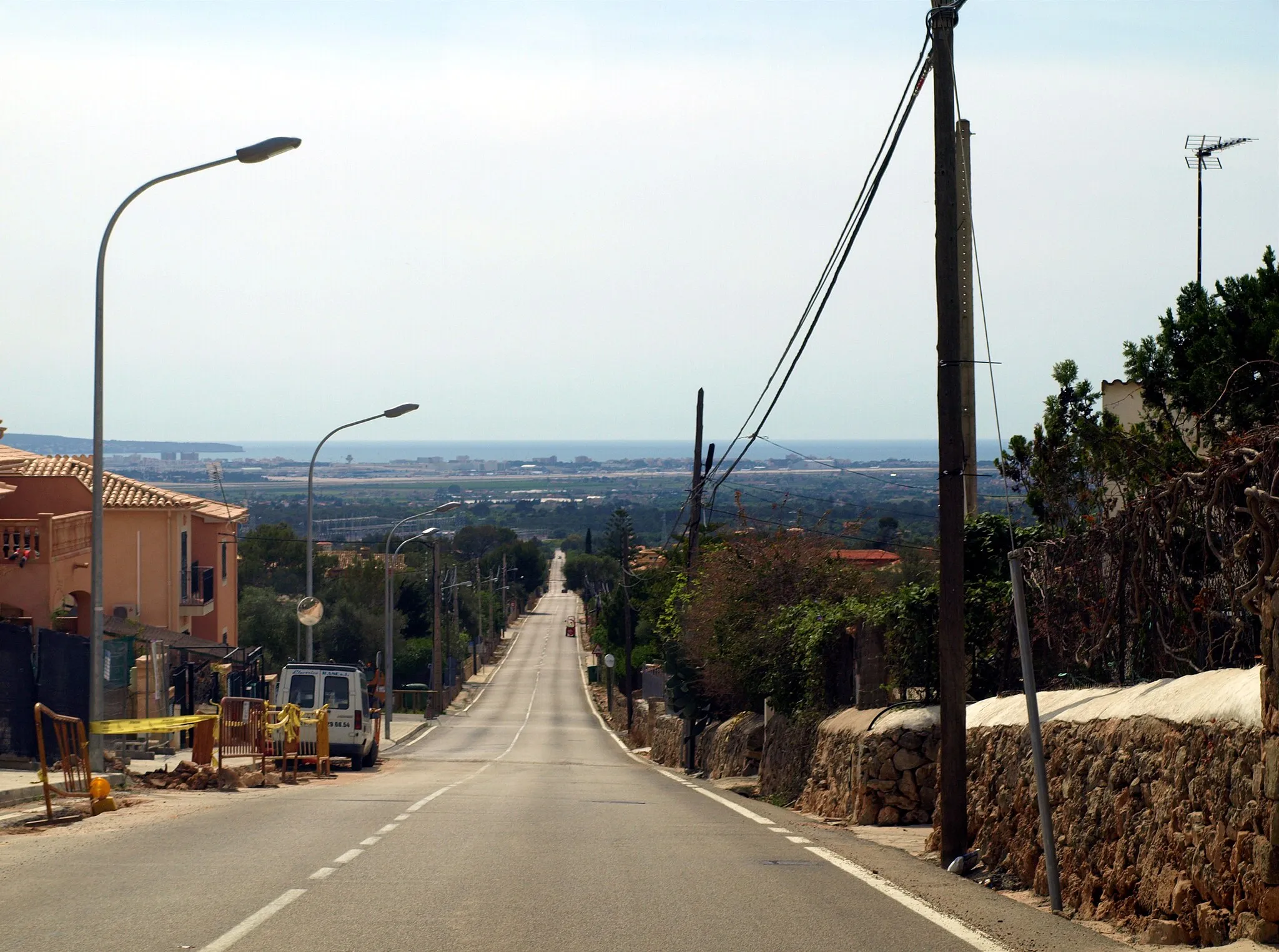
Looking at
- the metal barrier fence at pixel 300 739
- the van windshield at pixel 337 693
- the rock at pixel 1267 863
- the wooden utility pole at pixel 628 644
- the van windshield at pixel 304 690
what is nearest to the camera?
the rock at pixel 1267 863

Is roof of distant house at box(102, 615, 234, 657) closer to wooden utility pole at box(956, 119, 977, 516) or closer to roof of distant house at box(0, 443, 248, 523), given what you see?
roof of distant house at box(0, 443, 248, 523)

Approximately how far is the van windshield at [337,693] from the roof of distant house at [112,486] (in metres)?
10.2

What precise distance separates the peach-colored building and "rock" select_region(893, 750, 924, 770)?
18431 millimetres

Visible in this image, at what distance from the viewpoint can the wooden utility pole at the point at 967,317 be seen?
699 inches

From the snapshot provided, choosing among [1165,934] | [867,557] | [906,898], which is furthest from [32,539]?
[867,557]

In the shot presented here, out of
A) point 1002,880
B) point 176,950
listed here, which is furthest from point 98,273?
point 1002,880

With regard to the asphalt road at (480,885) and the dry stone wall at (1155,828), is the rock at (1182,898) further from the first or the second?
the asphalt road at (480,885)

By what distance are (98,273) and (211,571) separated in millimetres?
30060

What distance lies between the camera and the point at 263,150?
1755cm

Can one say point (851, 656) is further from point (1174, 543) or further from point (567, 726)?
point (567, 726)

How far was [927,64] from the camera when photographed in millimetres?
13328

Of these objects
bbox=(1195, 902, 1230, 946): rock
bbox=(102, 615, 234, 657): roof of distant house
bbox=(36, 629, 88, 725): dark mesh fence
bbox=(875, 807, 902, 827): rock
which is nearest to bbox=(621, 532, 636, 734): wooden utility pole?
bbox=(102, 615, 234, 657): roof of distant house

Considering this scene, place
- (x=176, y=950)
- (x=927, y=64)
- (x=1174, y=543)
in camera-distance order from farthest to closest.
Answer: (x=927, y=64)
(x=1174, y=543)
(x=176, y=950)

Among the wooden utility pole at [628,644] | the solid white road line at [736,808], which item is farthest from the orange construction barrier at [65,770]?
the wooden utility pole at [628,644]
